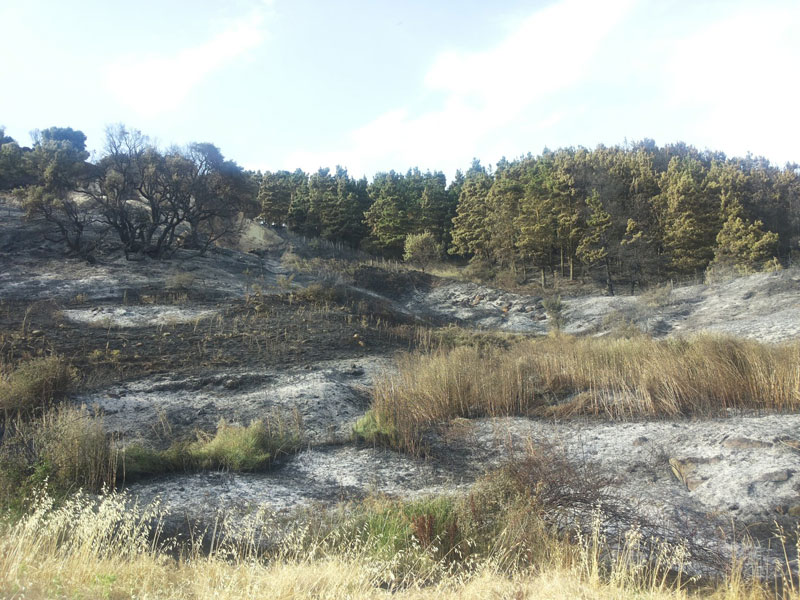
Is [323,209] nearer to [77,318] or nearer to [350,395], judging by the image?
[77,318]

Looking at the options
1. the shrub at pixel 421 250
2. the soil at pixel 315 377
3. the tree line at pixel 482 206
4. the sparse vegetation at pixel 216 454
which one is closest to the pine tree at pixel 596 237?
the tree line at pixel 482 206

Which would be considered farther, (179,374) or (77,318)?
(77,318)

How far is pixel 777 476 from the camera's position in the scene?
Result: 523cm

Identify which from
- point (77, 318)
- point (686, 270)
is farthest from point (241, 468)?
point (686, 270)

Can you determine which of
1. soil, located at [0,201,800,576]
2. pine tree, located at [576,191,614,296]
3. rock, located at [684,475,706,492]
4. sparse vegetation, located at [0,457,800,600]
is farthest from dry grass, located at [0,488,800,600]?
pine tree, located at [576,191,614,296]

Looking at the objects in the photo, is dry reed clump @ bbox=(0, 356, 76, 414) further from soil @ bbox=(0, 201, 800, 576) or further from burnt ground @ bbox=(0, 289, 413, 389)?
burnt ground @ bbox=(0, 289, 413, 389)

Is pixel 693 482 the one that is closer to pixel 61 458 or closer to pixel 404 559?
pixel 404 559

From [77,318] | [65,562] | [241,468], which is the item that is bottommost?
[241,468]

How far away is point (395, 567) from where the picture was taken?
366 cm

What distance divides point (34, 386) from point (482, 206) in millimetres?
37587

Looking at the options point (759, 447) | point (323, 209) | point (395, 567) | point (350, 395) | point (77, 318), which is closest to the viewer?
point (395, 567)

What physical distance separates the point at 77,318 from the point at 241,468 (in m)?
10.6

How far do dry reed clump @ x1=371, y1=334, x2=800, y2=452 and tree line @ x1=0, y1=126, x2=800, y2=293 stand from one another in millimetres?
18372

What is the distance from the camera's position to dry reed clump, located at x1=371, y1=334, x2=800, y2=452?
7.71 meters
